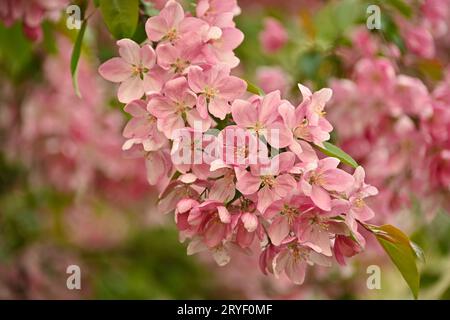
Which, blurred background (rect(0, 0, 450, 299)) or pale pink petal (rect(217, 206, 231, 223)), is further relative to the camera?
blurred background (rect(0, 0, 450, 299))

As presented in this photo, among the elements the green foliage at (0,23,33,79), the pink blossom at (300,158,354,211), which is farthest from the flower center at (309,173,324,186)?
the green foliage at (0,23,33,79)

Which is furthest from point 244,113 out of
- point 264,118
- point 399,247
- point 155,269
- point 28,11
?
point 155,269

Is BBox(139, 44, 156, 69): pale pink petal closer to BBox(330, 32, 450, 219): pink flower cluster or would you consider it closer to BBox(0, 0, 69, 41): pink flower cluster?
BBox(0, 0, 69, 41): pink flower cluster

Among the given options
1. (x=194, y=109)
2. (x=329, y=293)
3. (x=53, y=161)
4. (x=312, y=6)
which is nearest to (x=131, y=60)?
(x=194, y=109)

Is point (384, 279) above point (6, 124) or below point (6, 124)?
below

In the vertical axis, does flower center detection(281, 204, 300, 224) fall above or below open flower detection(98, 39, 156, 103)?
below

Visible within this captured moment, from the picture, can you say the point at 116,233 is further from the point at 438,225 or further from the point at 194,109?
the point at 194,109
